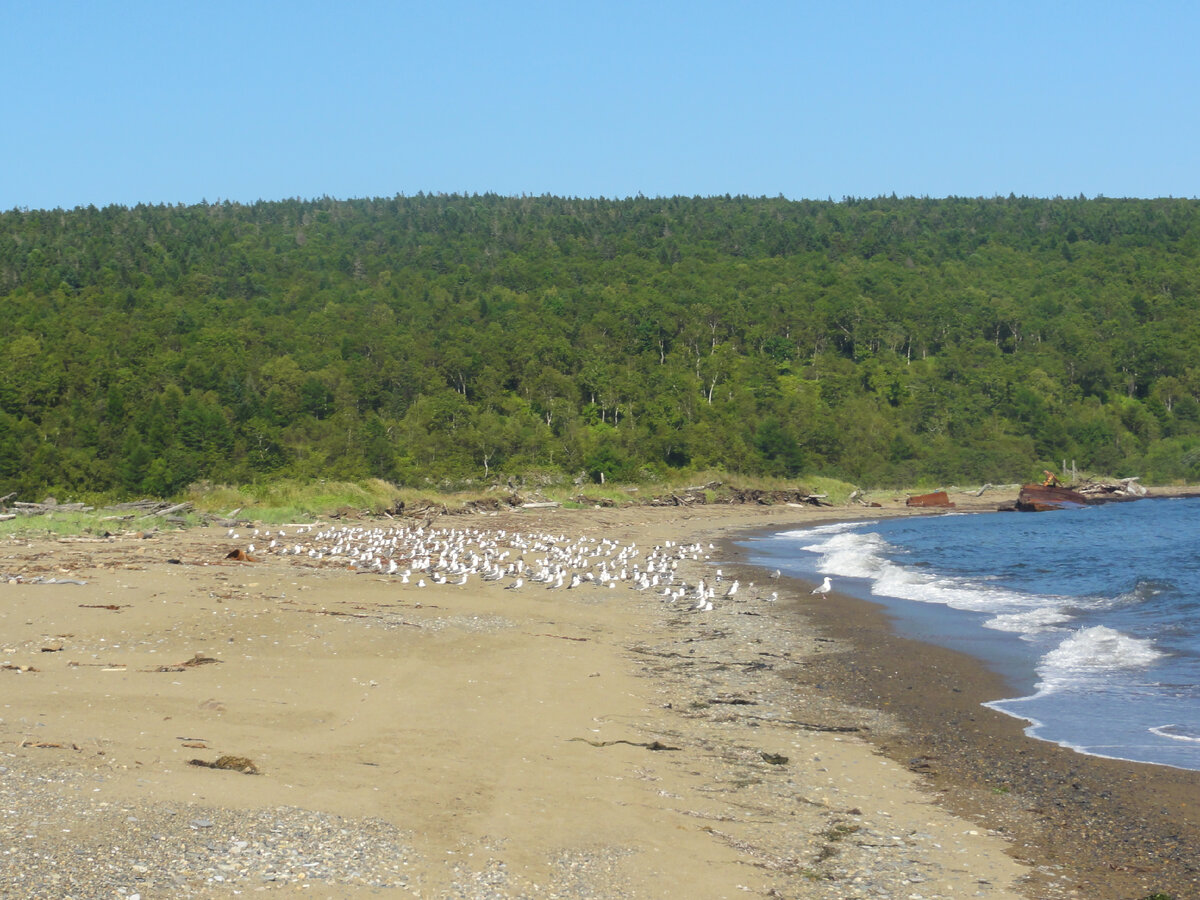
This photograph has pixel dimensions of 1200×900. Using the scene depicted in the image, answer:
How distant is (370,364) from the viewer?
74.4 meters

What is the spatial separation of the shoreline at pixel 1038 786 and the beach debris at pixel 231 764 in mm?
4874

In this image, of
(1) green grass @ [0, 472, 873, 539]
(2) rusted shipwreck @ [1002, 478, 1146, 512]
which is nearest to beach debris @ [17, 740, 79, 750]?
(1) green grass @ [0, 472, 873, 539]

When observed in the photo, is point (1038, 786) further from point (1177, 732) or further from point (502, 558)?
point (502, 558)

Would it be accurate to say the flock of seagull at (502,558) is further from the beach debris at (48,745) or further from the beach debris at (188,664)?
the beach debris at (48,745)

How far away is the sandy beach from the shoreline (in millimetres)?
31

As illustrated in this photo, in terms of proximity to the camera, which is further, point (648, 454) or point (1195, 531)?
point (648, 454)

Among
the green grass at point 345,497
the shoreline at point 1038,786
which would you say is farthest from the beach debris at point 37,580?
the shoreline at point 1038,786

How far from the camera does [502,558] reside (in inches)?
973

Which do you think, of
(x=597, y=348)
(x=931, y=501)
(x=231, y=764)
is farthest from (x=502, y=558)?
(x=597, y=348)

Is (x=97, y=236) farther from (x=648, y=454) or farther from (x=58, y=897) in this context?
(x=58, y=897)

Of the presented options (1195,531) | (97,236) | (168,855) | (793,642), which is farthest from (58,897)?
(97,236)

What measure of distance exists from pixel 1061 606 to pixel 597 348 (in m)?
66.3

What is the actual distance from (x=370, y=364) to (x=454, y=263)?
143 ft

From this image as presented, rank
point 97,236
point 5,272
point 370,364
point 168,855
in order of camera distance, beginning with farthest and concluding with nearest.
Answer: point 97,236, point 5,272, point 370,364, point 168,855
